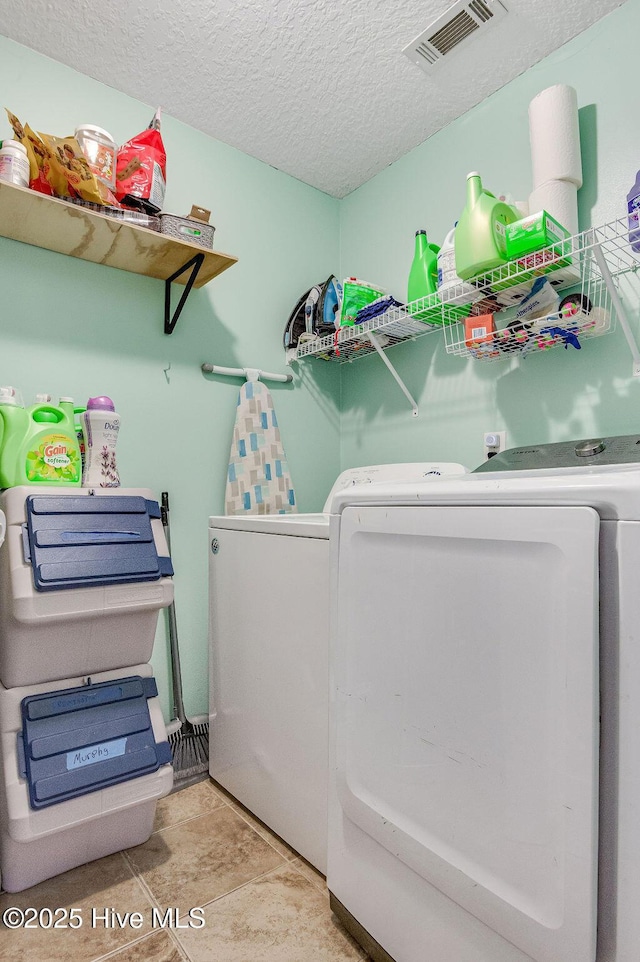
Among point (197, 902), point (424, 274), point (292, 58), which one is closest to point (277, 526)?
point (197, 902)

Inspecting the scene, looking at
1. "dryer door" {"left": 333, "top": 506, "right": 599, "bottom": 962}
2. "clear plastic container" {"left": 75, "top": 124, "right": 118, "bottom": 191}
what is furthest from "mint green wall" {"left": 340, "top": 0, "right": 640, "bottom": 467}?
"clear plastic container" {"left": 75, "top": 124, "right": 118, "bottom": 191}

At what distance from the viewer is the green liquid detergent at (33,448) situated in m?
1.35

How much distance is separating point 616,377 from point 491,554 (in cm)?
104

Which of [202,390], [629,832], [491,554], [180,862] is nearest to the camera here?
[629,832]

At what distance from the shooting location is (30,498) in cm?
127

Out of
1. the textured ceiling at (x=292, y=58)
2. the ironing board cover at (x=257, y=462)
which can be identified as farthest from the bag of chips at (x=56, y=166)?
the ironing board cover at (x=257, y=462)

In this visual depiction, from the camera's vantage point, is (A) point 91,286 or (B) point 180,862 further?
(A) point 91,286

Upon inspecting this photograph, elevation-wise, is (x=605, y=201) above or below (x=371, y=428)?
above

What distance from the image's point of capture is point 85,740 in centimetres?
126

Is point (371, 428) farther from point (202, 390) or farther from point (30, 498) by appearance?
point (30, 498)

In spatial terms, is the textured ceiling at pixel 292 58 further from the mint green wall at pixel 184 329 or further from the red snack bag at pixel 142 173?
the red snack bag at pixel 142 173

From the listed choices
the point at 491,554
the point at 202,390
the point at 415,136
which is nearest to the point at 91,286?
the point at 202,390

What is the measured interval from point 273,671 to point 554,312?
128 cm

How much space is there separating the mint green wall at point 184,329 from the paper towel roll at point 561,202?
44.1 inches
